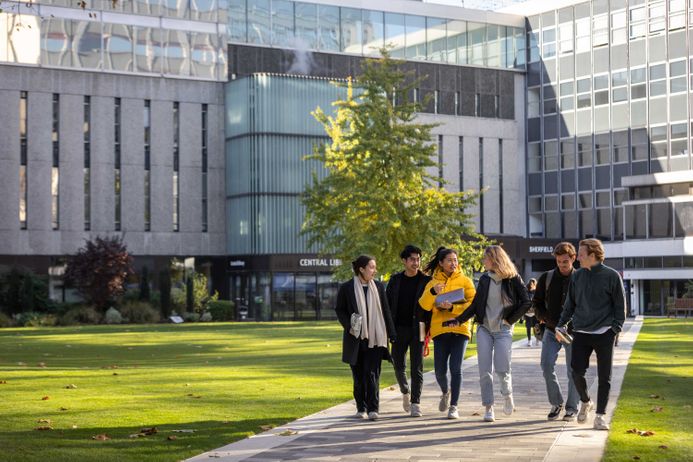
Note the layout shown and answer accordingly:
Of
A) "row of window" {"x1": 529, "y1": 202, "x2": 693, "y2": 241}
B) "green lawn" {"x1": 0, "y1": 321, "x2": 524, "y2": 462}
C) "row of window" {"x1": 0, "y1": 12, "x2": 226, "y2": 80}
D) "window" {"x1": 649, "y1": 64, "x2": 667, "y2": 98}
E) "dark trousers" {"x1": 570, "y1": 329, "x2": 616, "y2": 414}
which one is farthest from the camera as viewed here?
"window" {"x1": 649, "y1": 64, "x2": 667, "y2": 98}

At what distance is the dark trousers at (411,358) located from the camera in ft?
44.2

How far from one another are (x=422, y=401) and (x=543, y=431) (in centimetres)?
329

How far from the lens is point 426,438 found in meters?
11.5

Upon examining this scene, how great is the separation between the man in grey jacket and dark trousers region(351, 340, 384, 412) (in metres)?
2.25

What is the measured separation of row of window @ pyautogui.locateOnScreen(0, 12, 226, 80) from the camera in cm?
6056

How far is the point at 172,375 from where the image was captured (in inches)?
788

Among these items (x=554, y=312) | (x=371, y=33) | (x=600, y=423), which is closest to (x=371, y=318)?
(x=554, y=312)

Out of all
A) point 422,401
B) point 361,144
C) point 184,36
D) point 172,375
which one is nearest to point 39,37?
point 184,36

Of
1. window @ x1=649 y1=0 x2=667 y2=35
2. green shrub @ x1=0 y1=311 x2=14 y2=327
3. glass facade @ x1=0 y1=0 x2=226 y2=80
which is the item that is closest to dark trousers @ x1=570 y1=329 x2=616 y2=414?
green shrub @ x1=0 y1=311 x2=14 y2=327

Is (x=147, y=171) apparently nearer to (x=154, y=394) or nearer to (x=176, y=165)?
(x=176, y=165)

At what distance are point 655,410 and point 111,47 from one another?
5264 centimetres

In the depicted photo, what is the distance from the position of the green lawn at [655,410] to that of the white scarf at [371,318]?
2.70 meters

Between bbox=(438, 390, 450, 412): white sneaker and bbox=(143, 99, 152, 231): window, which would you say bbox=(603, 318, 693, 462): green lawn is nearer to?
bbox=(438, 390, 450, 412): white sneaker

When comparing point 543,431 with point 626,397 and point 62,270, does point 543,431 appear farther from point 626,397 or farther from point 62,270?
point 62,270
